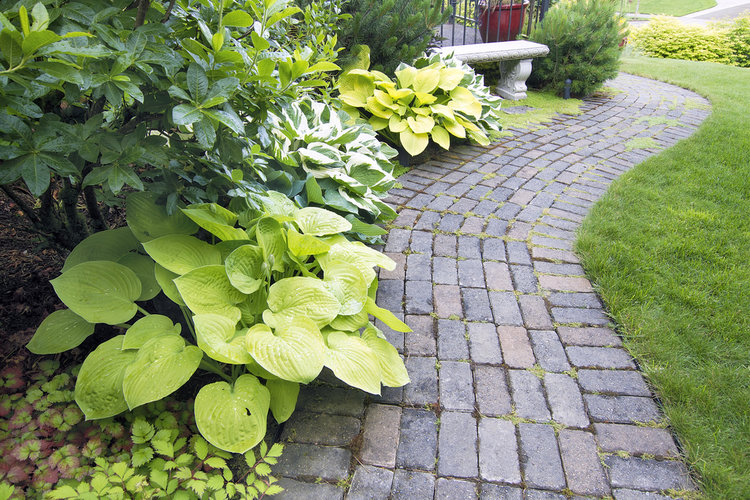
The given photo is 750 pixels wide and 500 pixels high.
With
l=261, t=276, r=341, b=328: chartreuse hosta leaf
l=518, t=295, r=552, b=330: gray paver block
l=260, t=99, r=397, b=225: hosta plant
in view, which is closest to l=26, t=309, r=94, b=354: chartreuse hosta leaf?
l=261, t=276, r=341, b=328: chartreuse hosta leaf

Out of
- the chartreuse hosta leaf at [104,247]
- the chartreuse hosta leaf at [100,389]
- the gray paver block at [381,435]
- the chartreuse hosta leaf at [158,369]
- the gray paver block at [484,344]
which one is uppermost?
the chartreuse hosta leaf at [104,247]

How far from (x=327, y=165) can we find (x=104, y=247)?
1.22 metres

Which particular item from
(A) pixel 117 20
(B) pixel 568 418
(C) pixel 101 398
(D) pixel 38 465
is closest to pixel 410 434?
(B) pixel 568 418

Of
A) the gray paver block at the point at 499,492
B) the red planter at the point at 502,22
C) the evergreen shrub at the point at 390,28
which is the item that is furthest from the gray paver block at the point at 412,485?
the red planter at the point at 502,22

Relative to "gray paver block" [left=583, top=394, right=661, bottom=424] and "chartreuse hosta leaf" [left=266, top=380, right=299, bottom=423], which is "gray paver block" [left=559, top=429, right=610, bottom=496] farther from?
"chartreuse hosta leaf" [left=266, top=380, right=299, bottom=423]

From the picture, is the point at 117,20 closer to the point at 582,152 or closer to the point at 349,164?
the point at 349,164

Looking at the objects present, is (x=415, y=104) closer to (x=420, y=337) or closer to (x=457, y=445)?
(x=420, y=337)

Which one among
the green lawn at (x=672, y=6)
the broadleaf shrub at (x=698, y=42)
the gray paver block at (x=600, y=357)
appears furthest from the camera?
the green lawn at (x=672, y=6)

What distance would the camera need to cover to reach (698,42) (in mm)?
10125

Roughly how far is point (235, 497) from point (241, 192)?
1008 millimetres

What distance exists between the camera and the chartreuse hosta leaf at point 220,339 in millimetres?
1588

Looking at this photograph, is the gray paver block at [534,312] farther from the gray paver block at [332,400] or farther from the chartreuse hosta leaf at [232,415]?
the chartreuse hosta leaf at [232,415]

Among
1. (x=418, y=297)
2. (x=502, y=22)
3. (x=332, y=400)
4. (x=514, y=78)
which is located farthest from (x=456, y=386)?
(x=502, y=22)

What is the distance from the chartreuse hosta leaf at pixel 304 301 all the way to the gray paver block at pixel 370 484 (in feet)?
1.67
